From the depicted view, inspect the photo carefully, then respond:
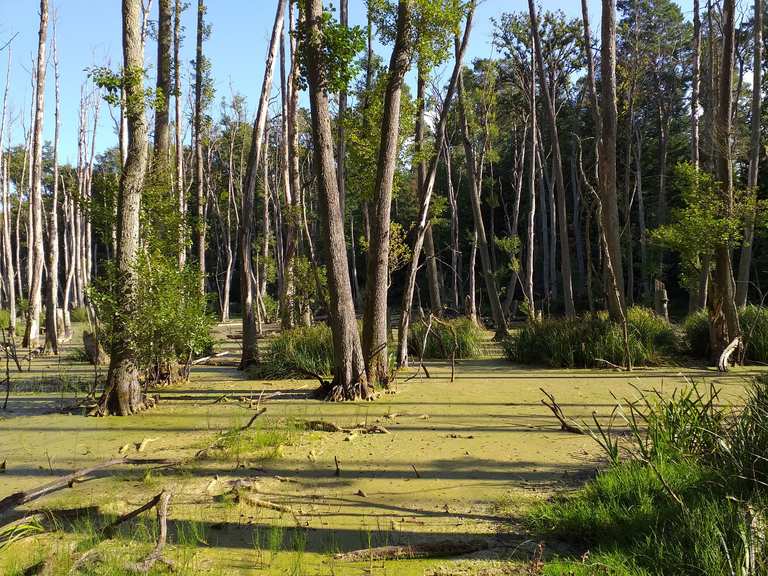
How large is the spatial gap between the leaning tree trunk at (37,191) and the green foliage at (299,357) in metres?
8.29

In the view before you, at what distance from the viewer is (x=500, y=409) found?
6.63 m

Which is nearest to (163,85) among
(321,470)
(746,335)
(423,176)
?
(423,176)

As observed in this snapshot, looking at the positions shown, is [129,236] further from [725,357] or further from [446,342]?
[725,357]

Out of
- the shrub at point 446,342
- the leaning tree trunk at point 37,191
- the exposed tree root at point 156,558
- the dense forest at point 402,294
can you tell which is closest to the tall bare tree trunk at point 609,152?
the dense forest at point 402,294

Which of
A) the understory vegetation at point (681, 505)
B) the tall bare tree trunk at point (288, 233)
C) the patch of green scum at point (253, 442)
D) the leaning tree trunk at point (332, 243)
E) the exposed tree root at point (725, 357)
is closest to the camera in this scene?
the understory vegetation at point (681, 505)

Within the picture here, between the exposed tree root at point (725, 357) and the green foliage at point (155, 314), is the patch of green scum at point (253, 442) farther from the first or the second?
the exposed tree root at point (725, 357)

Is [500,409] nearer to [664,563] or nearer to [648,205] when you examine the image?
[664,563]

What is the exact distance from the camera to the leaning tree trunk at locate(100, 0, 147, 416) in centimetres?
672

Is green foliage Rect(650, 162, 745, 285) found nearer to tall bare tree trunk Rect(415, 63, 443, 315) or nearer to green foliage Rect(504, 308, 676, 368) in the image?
green foliage Rect(504, 308, 676, 368)

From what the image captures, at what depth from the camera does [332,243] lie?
771 centimetres

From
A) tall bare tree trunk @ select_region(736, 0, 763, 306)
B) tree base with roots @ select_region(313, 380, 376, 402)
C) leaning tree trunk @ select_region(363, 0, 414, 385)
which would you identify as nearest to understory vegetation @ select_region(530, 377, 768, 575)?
tree base with roots @ select_region(313, 380, 376, 402)

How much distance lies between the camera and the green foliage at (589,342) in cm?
995

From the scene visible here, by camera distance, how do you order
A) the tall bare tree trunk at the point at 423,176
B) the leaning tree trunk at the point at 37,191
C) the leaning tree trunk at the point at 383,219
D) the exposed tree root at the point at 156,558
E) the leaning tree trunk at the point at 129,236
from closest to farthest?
the exposed tree root at the point at 156,558, the leaning tree trunk at the point at 129,236, the leaning tree trunk at the point at 383,219, the tall bare tree trunk at the point at 423,176, the leaning tree trunk at the point at 37,191

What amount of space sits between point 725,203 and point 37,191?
15.5 meters
